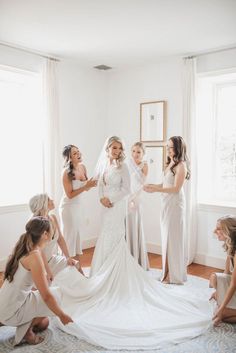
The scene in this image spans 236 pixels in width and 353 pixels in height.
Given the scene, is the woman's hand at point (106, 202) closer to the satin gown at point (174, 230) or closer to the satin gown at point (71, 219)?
the satin gown at point (71, 219)

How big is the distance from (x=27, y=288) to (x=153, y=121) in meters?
3.35

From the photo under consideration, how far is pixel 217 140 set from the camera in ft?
16.1

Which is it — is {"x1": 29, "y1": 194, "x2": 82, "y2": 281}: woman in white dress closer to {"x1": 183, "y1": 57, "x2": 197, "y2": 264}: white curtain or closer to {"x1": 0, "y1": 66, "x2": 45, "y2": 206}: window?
{"x1": 0, "y1": 66, "x2": 45, "y2": 206}: window

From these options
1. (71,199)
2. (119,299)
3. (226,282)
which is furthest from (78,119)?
(226,282)

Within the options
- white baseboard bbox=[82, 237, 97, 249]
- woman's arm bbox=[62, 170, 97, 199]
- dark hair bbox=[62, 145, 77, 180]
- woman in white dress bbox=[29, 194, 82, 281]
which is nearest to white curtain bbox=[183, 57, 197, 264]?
woman's arm bbox=[62, 170, 97, 199]

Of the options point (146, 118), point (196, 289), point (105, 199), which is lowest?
point (196, 289)

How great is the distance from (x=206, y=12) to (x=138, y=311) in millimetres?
2864

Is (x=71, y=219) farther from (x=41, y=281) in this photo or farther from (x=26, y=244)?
(x=41, y=281)

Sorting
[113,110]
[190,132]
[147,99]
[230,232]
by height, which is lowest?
[230,232]

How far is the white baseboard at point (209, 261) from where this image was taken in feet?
15.2

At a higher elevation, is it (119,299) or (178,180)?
(178,180)

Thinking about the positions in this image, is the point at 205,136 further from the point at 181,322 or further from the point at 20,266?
the point at 20,266

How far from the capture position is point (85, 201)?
570 cm

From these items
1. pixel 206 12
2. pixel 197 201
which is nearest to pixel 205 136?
pixel 197 201
